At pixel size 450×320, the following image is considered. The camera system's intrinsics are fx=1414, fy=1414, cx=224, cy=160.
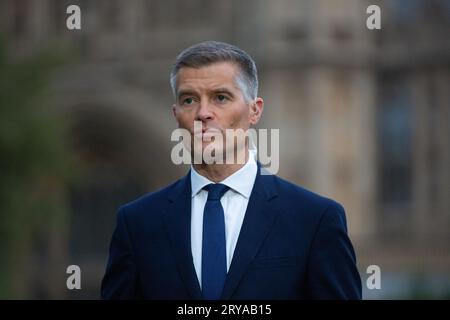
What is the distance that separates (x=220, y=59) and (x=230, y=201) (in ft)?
1.30

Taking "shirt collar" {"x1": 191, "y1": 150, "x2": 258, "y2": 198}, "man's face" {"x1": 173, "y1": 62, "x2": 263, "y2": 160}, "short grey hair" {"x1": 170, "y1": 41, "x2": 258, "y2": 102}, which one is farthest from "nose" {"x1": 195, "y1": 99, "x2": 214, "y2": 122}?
"shirt collar" {"x1": 191, "y1": 150, "x2": 258, "y2": 198}

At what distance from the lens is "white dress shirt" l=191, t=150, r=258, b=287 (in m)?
3.83

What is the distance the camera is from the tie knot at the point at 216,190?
12.6 feet

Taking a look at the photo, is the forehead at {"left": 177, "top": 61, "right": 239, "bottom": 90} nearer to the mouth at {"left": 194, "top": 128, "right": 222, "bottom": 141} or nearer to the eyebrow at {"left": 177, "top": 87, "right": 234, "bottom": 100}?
the eyebrow at {"left": 177, "top": 87, "right": 234, "bottom": 100}

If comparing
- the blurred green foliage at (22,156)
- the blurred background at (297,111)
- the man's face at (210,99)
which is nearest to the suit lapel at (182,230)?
the man's face at (210,99)

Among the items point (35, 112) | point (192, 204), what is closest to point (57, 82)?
point (35, 112)

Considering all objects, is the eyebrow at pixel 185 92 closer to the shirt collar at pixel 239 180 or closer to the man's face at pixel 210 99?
the man's face at pixel 210 99

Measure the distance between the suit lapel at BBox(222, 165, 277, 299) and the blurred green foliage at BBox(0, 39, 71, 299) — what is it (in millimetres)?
13456

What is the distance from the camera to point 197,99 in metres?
3.77

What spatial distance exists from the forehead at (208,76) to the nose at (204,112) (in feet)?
0.14

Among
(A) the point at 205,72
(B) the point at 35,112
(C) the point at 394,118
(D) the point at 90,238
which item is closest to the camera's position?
(A) the point at 205,72

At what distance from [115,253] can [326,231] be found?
1.93 ft

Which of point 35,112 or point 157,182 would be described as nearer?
point 35,112

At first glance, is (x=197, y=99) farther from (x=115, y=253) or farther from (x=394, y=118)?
(x=394, y=118)
